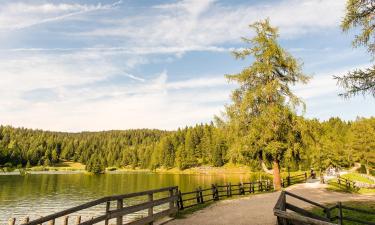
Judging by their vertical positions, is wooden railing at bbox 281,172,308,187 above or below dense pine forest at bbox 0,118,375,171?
below

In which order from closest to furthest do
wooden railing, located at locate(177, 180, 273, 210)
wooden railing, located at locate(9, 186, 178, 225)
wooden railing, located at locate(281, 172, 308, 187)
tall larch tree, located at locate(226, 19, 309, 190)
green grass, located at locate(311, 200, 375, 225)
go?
1. wooden railing, located at locate(9, 186, 178, 225)
2. green grass, located at locate(311, 200, 375, 225)
3. wooden railing, located at locate(177, 180, 273, 210)
4. tall larch tree, located at locate(226, 19, 309, 190)
5. wooden railing, located at locate(281, 172, 308, 187)

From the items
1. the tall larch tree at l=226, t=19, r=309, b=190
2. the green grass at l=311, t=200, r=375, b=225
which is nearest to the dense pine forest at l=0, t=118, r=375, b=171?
the tall larch tree at l=226, t=19, r=309, b=190

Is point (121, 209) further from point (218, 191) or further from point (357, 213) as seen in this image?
Answer: point (218, 191)

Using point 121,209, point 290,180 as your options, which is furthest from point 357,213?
point 290,180

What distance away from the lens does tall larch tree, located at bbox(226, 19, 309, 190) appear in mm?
31422

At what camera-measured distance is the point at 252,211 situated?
19.4 metres

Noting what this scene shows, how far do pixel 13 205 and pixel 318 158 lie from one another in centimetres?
6429

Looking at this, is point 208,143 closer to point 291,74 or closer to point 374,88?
point 291,74

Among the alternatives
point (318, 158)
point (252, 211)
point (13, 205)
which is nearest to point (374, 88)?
point (252, 211)

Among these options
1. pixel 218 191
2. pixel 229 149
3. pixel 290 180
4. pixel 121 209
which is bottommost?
pixel 290 180

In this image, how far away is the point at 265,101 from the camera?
32.6m

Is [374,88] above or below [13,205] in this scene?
above

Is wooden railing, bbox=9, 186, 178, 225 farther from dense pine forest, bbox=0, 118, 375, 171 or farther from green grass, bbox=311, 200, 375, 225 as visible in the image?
green grass, bbox=311, 200, 375, 225

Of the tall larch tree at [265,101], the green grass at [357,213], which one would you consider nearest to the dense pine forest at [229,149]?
the tall larch tree at [265,101]
